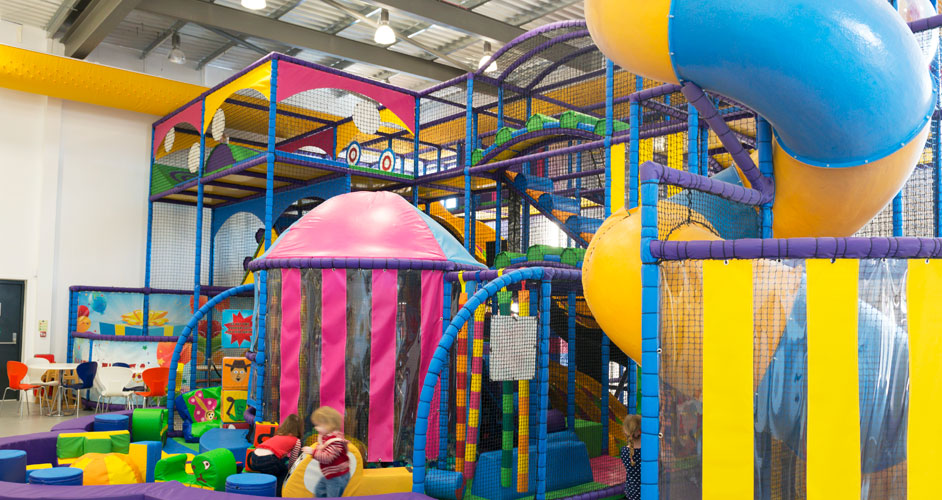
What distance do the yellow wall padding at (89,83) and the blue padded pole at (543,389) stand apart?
331 inches

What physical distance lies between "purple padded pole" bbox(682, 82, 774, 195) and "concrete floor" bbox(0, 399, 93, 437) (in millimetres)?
8284

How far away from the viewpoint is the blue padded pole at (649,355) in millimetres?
3561

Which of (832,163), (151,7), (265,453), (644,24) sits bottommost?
(265,453)

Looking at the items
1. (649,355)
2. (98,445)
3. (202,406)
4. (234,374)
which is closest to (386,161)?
(234,374)

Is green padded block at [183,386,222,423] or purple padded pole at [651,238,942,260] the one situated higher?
purple padded pole at [651,238,942,260]

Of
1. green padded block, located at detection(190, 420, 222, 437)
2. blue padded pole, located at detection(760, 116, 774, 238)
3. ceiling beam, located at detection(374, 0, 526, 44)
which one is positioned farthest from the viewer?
ceiling beam, located at detection(374, 0, 526, 44)

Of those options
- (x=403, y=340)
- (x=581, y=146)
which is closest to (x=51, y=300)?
(x=403, y=340)

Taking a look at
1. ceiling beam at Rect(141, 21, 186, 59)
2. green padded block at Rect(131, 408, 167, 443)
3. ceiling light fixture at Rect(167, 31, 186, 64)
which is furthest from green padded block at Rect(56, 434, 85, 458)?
ceiling beam at Rect(141, 21, 186, 59)

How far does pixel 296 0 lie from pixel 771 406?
9.99m

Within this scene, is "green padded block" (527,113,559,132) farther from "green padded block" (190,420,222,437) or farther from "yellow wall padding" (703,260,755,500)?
"yellow wall padding" (703,260,755,500)

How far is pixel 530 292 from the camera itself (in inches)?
234

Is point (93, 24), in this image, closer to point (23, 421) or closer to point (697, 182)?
point (23, 421)

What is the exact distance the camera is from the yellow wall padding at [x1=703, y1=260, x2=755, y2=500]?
3336 mm

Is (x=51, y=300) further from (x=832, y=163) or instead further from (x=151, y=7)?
→ (x=832, y=163)
